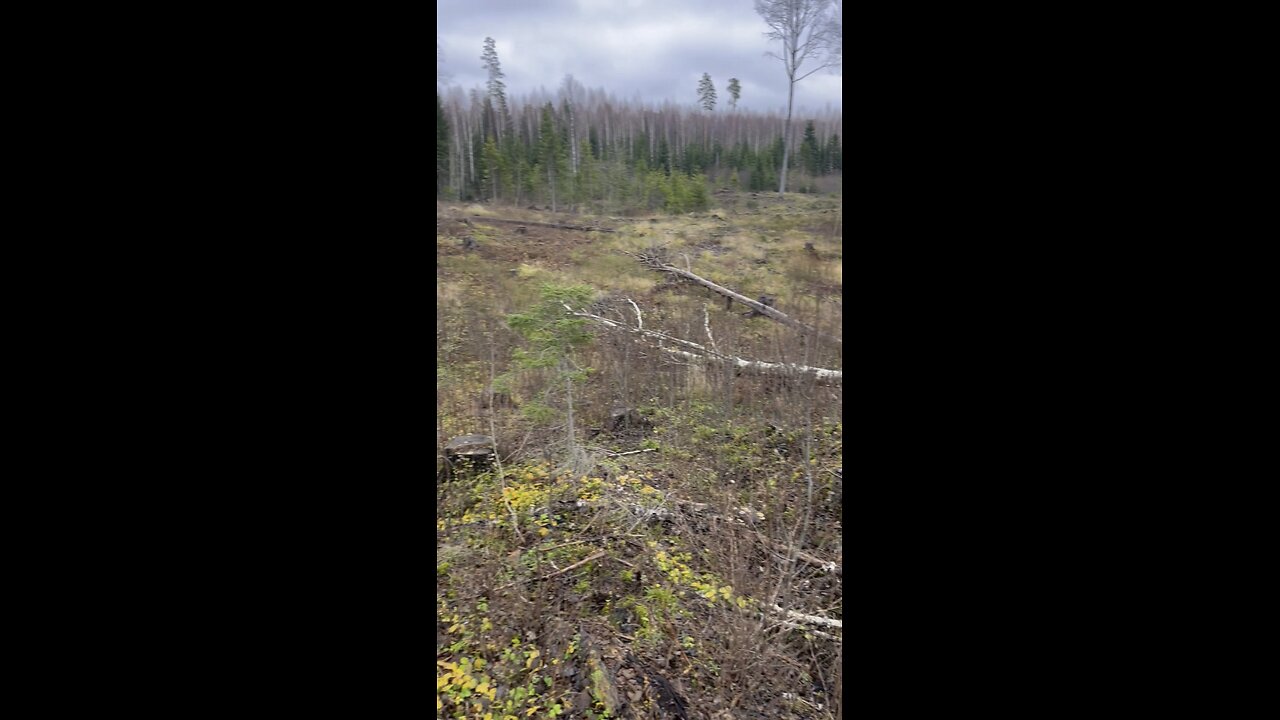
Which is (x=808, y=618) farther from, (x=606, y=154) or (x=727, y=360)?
(x=606, y=154)

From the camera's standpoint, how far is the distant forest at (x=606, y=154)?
10.8 meters

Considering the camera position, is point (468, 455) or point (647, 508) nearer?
point (647, 508)

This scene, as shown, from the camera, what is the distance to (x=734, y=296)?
6938 millimetres

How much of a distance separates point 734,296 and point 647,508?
377cm

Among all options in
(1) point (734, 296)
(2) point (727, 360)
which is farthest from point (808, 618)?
(1) point (734, 296)

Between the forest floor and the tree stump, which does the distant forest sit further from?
the tree stump

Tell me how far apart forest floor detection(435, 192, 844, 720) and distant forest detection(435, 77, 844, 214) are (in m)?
3.72

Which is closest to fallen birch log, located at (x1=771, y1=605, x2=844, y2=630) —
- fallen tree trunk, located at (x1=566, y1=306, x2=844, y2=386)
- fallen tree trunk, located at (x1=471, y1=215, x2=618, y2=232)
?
fallen tree trunk, located at (x1=566, y1=306, x2=844, y2=386)

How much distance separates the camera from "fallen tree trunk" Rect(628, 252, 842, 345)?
5462 mm
